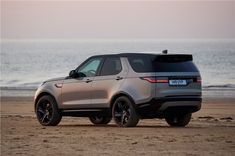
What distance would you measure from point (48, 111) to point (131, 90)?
247 centimetres

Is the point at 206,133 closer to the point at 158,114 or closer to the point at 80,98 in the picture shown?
the point at 158,114

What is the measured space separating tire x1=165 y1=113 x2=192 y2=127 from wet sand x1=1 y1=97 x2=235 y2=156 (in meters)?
0.18

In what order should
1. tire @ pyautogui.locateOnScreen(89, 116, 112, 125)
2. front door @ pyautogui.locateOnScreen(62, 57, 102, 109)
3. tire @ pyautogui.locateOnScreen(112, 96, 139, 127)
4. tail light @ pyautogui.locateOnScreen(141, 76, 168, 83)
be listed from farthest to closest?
tire @ pyautogui.locateOnScreen(89, 116, 112, 125) < front door @ pyautogui.locateOnScreen(62, 57, 102, 109) < tire @ pyautogui.locateOnScreen(112, 96, 139, 127) < tail light @ pyautogui.locateOnScreen(141, 76, 168, 83)

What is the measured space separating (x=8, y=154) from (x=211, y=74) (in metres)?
58.0

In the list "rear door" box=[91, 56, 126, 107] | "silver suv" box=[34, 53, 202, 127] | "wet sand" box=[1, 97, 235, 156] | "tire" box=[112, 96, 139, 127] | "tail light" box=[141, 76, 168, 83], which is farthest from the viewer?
"rear door" box=[91, 56, 126, 107]

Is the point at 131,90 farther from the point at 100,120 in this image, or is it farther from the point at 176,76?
the point at 100,120

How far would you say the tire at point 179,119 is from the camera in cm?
2052

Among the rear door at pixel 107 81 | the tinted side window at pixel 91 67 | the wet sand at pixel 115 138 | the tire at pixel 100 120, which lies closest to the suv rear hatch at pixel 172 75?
the rear door at pixel 107 81

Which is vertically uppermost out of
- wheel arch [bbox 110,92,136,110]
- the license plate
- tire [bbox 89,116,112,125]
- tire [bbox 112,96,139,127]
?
the license plate

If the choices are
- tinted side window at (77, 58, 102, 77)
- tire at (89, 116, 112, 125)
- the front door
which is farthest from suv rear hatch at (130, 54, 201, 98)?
tire at (89, 116, 112, 125)

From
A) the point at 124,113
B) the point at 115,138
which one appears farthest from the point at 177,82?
the point at 115,138

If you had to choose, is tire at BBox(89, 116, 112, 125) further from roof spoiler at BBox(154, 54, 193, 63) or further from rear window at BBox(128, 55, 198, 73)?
roof spoiler at BBox(154, 54, 193, 63)

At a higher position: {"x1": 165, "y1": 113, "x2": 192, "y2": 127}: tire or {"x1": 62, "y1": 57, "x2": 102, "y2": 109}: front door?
{"x1": 62, "y1": 57, "x2": 102, "y2": 109}: front door

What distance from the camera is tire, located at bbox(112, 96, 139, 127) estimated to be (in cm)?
1955
